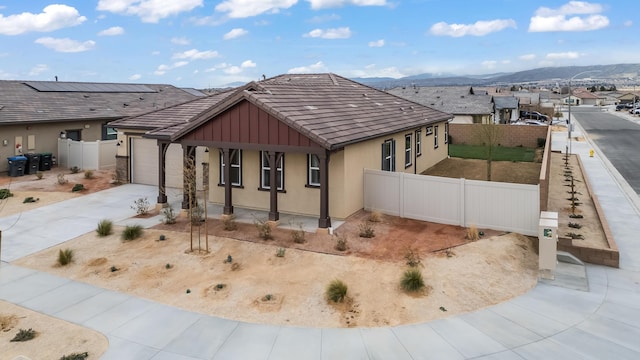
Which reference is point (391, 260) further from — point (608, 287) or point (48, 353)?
point (48, 353)

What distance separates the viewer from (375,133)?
17.5 metres

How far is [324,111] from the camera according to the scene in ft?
57.4

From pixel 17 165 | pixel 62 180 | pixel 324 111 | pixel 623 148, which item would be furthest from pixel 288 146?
pixel 623 148

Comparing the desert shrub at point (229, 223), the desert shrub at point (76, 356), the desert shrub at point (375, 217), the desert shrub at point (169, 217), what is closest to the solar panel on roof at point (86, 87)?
the desert shrub at point (169, 217)

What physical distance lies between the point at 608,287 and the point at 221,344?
9.43 metres

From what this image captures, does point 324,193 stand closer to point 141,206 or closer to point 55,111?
point 141,206

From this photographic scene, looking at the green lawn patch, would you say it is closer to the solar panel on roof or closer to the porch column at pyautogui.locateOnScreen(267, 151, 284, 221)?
the porch column at pyautogui.locateOnScreen(267, 151, 284, 221)

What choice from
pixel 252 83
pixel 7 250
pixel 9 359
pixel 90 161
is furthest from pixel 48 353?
pixel 90 161

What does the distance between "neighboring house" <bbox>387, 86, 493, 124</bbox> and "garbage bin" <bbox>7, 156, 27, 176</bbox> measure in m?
38.3

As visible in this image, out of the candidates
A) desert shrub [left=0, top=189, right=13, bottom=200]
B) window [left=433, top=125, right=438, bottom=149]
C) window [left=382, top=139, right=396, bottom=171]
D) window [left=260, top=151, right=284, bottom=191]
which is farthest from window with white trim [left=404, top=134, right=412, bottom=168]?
desert shrub [left=0, top=189, right=13, bottom=200]

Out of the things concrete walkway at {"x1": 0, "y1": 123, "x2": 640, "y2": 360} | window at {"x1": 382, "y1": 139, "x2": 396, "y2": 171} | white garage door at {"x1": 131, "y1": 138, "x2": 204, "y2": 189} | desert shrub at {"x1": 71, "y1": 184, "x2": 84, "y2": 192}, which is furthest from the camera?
white garage door at {"x1": 131, "y1": 138, "x2": 204, "y2": 189}

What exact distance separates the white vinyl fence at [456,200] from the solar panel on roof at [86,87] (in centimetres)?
2822

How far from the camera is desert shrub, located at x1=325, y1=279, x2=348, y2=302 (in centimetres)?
1012

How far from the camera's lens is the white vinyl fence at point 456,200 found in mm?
14133
